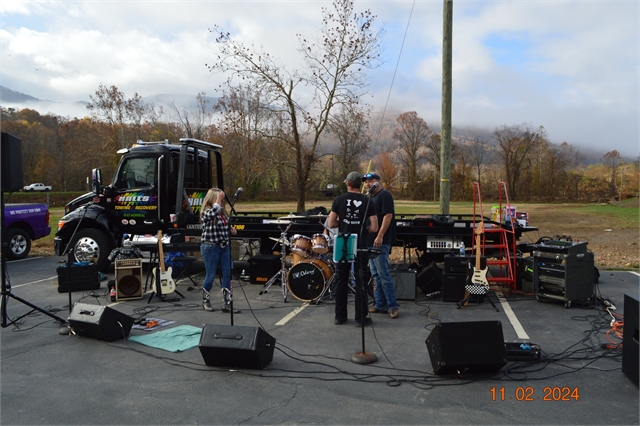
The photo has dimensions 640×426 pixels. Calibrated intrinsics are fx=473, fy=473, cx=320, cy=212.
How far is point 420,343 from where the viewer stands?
5.70m

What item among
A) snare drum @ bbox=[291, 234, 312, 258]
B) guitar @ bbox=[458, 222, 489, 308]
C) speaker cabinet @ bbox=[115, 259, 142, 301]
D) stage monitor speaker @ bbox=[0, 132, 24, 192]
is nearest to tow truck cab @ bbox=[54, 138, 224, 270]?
speaker cabinet @ bbox=[115, 259, 142, 301]

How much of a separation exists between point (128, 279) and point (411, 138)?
68.1 meters

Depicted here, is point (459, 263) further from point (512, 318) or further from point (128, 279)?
point (128, 279)

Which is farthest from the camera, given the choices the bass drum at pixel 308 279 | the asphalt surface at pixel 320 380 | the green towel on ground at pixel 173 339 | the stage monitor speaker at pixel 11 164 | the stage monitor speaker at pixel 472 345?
the bass drum at pixel 308 279

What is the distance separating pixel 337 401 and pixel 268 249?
20.9 ft

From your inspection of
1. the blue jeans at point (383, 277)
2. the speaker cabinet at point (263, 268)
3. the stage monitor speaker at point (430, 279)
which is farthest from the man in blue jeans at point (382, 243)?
the speaker cabinet at point (263, 268)

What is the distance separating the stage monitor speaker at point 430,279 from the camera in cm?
822

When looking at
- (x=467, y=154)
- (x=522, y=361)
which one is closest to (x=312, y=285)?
(x=522, y=361)

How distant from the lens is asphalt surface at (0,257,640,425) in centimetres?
385

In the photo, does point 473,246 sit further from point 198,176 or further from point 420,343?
point 198,176

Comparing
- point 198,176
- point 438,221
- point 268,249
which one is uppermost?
point 198,176

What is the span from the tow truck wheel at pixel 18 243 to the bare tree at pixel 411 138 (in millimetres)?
57265

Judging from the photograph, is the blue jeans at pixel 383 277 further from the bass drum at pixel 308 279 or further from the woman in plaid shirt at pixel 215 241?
the woman in plaid shirt at pixel 215 241

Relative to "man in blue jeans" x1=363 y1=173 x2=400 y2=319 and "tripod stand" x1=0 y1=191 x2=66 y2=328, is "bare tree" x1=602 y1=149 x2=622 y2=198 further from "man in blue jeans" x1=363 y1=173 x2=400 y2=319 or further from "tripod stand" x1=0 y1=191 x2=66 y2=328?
"tripod stand" x1=0 y1=191 x2=66 y2=328
